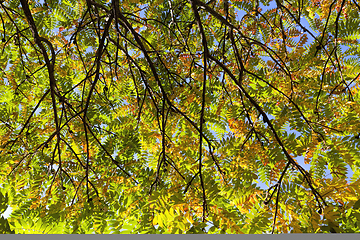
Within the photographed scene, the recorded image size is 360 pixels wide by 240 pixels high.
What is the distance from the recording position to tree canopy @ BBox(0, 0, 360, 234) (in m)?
1.23

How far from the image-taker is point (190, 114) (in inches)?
112

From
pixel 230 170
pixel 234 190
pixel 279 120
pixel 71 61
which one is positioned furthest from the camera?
pixel 71 61

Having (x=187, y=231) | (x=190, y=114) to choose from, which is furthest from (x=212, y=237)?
(x=190, y=114)

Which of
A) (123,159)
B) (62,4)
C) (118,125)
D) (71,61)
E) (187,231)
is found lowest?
(187,231)

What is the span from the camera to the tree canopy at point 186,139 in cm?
123

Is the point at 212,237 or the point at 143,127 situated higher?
the point at 143,127

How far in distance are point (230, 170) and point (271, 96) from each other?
4.13 ft

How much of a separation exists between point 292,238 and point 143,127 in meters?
2.18

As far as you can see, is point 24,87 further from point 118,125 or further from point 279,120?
point 279,120

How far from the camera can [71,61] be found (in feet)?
9.78

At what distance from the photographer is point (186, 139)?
258 centimetres

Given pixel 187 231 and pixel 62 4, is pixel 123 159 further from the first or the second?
pixel 62 4

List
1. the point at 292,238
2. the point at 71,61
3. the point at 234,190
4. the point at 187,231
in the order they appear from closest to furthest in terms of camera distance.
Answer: the point at 292,238 → the point at 187,231 → the point at 234,190 → the point at 71,61

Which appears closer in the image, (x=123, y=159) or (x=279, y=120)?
(x=279, y=120)
